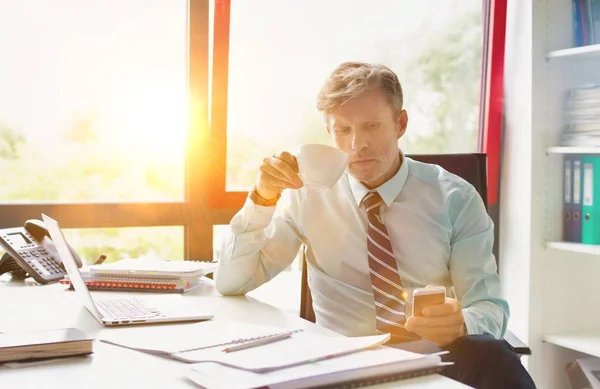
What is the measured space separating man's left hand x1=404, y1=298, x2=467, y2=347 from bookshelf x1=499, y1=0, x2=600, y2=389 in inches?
67.4

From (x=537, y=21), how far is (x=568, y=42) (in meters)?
0.18

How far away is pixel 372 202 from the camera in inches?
78.7

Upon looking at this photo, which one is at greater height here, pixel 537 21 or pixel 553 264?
pixel 537 21

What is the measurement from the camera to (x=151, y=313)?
1512 mm

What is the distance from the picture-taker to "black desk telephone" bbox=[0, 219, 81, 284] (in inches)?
78.5

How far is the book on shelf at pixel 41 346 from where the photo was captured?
113cm

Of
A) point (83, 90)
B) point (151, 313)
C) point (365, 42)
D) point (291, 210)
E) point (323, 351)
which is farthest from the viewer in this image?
point (365, 42)

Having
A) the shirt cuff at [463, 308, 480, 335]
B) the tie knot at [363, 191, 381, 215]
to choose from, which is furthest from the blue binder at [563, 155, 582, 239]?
the shirt cuff at [463, 308, 480, 335]

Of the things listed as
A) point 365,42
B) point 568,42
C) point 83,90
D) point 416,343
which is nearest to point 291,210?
point 416,343

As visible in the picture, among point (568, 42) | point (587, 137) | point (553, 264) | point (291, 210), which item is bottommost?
point (553, 264)

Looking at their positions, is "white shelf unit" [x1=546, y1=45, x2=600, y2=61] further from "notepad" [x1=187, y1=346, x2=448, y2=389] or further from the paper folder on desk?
"notepad" [x1=187, y1=346, x2=448, y2=389]

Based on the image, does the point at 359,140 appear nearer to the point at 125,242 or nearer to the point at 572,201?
the point at 125,242

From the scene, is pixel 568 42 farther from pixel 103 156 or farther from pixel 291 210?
pixel 103 156

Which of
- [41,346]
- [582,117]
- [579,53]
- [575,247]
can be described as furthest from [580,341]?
[41,346]
